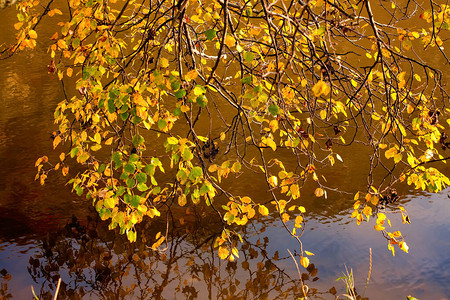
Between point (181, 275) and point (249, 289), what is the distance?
545mm

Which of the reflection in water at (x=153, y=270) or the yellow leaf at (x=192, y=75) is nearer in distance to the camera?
the yellow leaf at (x=192, y=75)

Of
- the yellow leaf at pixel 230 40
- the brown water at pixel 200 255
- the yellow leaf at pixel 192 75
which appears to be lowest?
the brown water at pixel 200 255

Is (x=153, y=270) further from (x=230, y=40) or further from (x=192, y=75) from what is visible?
(x=230, y=40)

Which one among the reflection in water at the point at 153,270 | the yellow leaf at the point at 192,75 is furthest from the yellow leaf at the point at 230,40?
the reflection in water at the point at 153,270

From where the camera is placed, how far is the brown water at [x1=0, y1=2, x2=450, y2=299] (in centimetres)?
421

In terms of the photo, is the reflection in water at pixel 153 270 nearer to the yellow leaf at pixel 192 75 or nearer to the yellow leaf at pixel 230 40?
the yellow leaf at pixel 192 75

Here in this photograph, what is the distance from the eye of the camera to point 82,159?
3.10m

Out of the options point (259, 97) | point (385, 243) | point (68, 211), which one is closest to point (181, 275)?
point (68, 211)

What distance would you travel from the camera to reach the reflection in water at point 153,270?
4.16 m

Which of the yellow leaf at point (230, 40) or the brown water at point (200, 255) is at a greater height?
the yellow leaf at point (230, 40)

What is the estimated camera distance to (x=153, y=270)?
4410 millimetres

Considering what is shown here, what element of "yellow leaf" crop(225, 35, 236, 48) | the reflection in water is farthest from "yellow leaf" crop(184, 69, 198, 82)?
the reflection in water

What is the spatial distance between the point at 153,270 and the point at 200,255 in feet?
1.34

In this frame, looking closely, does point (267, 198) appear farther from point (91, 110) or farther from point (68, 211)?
point (91, 110)
